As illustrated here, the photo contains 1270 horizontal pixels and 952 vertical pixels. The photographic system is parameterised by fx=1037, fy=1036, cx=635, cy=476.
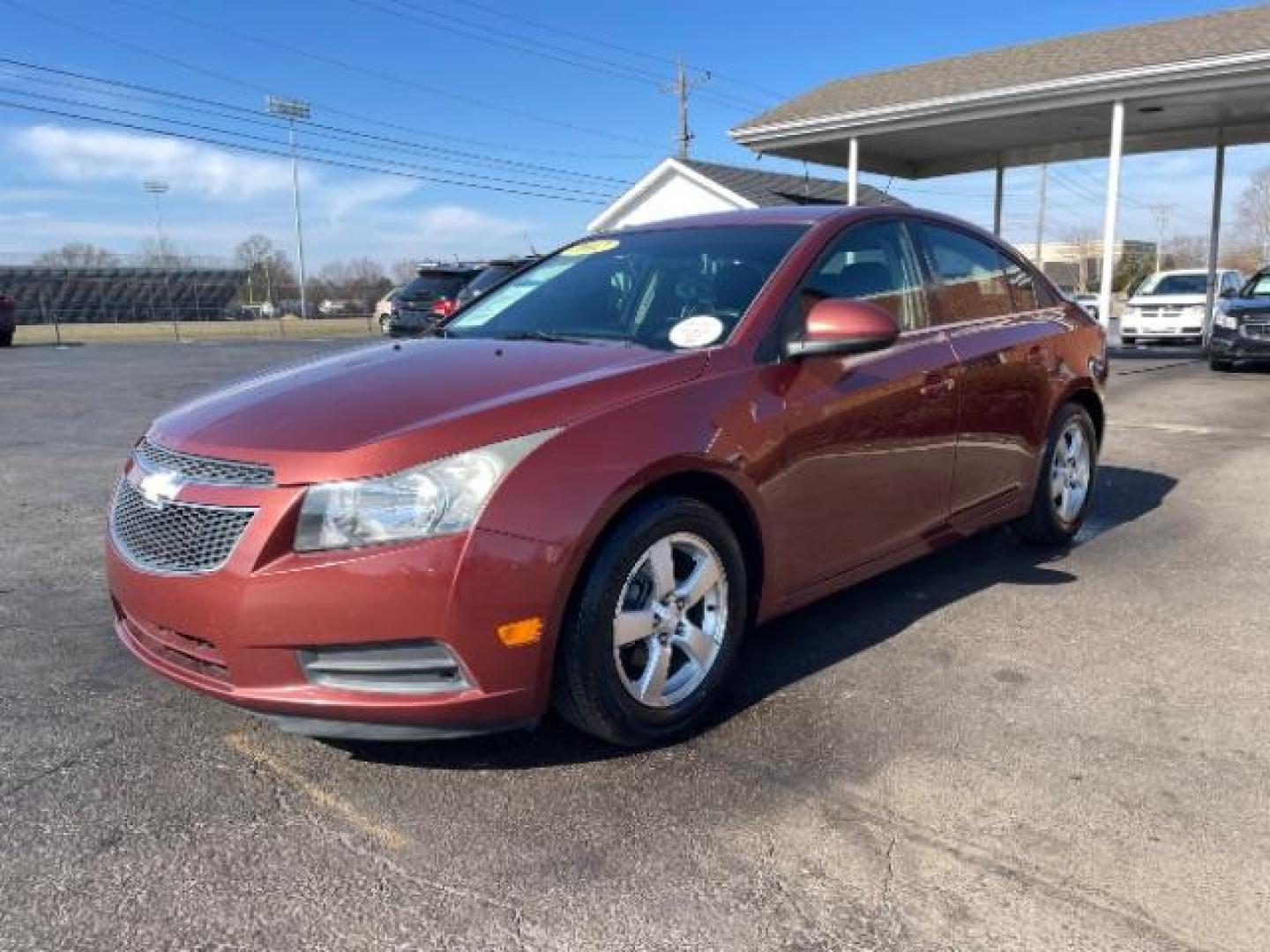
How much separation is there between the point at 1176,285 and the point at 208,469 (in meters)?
23.2

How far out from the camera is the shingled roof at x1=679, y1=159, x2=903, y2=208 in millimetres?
27234

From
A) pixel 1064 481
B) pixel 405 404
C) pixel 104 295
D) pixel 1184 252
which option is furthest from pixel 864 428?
pixel 1184 252

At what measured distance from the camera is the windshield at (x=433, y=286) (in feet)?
62.3

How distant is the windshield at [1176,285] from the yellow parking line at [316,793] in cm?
2228

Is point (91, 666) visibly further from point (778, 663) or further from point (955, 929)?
point (955, 929)

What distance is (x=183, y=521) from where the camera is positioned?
276cm

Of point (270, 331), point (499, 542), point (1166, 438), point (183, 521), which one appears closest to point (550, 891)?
point (499, 542)

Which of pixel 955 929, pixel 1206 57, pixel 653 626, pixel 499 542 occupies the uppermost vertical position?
pixel 1206 57

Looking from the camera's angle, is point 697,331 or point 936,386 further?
point 936,386

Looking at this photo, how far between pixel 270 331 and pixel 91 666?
3531 centimetres

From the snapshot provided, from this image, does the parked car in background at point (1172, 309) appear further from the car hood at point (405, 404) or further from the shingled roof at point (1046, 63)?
the car hood at point (405, 404)

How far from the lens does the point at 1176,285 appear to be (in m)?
21.9

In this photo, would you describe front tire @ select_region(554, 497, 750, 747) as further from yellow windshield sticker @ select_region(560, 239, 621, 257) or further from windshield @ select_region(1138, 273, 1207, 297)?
windshield @ select_region(1138, 273, 1207, 297)

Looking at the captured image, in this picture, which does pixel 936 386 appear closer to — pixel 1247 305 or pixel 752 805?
pixel 752 805
